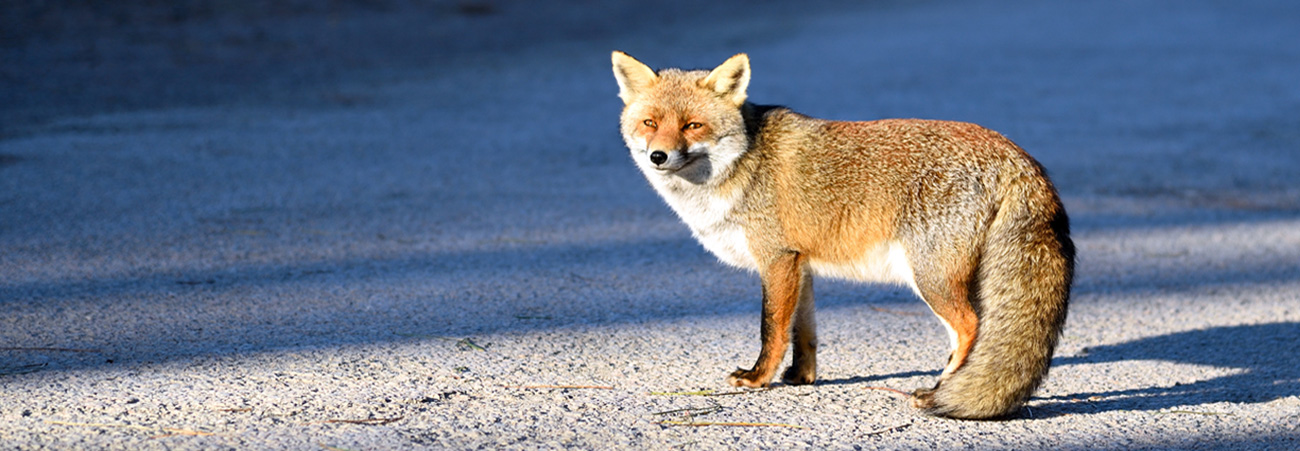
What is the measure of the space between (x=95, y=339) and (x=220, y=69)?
30.2 ft

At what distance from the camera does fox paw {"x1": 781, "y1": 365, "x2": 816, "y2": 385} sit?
478 cm

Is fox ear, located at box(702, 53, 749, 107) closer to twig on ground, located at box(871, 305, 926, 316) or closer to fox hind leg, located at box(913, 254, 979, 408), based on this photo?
fox hind leg, located at box(913, 254, 979, 408)

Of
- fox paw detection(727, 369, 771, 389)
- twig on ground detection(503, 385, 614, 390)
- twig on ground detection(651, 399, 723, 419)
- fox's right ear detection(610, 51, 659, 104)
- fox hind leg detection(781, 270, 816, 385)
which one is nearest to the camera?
twig on ground detection(651, 399, 723, 419)

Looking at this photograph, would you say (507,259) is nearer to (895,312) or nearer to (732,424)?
(895,312)

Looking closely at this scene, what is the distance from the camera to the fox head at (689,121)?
15.2ft

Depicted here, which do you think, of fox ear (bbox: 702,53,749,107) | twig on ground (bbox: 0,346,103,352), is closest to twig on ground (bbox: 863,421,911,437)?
fox ear (bbox: 702,53,749,107)

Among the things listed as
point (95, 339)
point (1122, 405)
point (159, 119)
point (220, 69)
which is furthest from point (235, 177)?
point (1122, 405)

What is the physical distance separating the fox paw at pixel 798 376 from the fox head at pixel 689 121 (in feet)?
2.78

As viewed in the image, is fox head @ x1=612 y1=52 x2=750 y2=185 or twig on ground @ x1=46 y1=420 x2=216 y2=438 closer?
twig on ground @ x1=46 y1=420 x2=216 y2=438

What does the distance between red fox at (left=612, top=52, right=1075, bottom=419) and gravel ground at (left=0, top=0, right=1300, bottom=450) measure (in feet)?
0.91

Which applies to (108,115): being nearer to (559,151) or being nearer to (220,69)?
(220,69)

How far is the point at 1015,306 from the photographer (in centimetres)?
414

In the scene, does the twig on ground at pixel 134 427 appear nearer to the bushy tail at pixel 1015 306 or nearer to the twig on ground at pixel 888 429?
the twig on ground at pixel 888 429

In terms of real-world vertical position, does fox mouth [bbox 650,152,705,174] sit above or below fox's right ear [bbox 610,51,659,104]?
below
